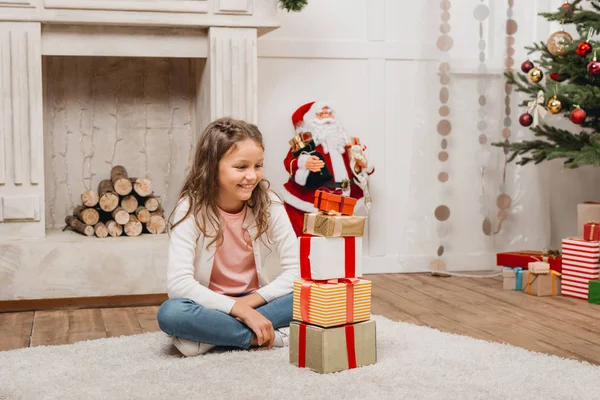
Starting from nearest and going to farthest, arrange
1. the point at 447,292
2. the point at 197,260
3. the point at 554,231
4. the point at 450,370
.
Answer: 1. the point at 450,370
2. the point at 197,260
3. the point at 447,292
4. the point at 554,231

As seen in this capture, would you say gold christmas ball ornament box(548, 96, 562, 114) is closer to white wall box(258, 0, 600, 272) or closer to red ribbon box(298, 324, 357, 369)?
white wall box(258, 0, 600, 272)

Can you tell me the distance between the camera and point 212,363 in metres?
1.98

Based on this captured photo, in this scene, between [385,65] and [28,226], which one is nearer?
[28,226]

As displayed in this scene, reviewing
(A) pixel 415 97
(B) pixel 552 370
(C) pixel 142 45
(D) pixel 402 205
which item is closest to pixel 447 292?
(D) pixel 402 205

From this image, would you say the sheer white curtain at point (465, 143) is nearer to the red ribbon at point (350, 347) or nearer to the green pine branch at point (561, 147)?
the green pine branch at point (561, 147)

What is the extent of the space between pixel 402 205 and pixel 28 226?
1895 mm

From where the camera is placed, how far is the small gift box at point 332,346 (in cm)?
188

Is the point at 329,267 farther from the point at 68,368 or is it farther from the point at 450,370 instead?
the point at 68,368

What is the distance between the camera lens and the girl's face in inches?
82.9

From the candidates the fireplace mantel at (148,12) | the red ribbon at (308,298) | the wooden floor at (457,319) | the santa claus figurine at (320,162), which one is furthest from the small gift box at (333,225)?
the santa claus figurine at (320,162)

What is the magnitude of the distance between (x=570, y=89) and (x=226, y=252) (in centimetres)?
177

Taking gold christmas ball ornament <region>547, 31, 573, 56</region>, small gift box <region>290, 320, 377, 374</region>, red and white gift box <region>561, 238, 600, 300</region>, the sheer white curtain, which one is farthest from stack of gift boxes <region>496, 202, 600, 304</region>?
small gift box <region>290, 320, 377, 374</region>

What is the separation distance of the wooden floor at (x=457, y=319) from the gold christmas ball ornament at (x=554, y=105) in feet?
2.66

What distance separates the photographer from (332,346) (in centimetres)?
189
